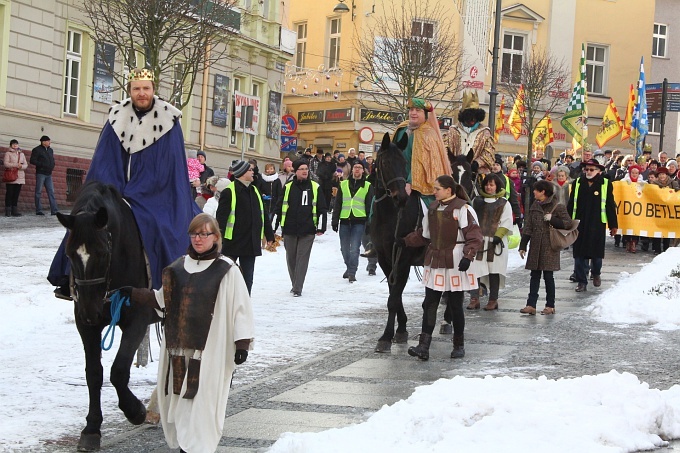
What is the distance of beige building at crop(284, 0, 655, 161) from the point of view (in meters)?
51.3

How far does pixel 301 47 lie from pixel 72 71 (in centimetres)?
2704

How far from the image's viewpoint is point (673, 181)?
2545cm

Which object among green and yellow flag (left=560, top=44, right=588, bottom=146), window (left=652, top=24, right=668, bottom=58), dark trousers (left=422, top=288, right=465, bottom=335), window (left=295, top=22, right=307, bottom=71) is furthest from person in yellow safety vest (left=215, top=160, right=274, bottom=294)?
window (left=652, top=24, right=668, bottom=58)

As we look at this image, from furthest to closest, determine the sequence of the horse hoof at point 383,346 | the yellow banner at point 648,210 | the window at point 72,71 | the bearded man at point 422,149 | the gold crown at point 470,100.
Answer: the window at point 72,71, the yellow banner at point 648,210, the gold crown at point 470,100, the bearded man at point 422,149, the horse hoof at point 383,346

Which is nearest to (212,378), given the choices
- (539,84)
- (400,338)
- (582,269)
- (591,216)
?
(400,338)

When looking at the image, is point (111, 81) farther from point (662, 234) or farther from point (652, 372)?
point (652, 372)

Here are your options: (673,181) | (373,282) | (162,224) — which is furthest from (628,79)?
(162,224)

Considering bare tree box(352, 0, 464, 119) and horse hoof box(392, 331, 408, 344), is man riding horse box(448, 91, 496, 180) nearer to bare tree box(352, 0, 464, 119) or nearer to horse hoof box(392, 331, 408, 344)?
horse hoof box(392, 331, 408, 344)

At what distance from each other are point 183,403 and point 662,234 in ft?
64.4

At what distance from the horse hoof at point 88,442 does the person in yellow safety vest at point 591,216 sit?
1179 cm

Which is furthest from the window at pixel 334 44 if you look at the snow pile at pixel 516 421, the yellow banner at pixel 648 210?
the snow pile at pixel 516 421

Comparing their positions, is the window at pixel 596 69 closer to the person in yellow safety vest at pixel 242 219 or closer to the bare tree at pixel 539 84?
the bare tree at pixel 539 84

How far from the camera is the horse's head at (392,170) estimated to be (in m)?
11.7

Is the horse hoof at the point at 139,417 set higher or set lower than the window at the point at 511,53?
lower
